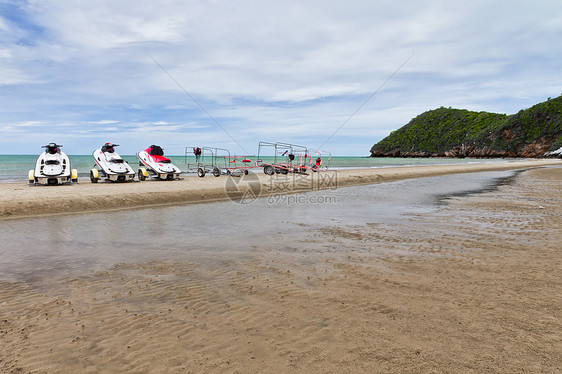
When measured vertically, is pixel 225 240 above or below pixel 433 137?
below

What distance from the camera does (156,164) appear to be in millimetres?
25547

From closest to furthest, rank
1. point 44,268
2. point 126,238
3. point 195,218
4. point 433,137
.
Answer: point 44,268
point 126,238
point 195,218
point 433,137

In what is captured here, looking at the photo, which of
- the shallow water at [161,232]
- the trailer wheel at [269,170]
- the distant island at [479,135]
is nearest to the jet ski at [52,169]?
the shallow water at [161,232]

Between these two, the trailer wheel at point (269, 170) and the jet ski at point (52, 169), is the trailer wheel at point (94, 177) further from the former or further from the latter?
the trailer wheel at point (269, 170)

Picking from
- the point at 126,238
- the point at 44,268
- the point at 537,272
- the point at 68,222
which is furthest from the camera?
the point at 68,222

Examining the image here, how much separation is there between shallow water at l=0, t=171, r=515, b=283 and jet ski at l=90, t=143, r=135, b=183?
10968 mm

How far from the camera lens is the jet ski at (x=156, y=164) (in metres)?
25.2

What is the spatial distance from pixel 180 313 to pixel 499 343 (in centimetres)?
395

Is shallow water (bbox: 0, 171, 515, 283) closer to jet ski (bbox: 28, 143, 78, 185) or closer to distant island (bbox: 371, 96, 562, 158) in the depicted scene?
jet ski (bbox: 28, 143, 78, 185)

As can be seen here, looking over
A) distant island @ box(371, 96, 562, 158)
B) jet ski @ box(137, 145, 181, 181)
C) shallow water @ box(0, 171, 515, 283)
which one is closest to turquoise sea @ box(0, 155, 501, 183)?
jet ski @ box(137, 145, 181, 181)

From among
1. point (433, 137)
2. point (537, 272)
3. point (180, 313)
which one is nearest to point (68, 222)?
point (180, 313)

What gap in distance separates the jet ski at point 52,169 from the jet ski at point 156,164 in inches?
193

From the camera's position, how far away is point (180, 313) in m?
4.37

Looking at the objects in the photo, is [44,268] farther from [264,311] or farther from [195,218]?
[195,218]
